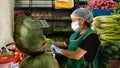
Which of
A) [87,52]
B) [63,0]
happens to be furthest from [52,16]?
[87,52]

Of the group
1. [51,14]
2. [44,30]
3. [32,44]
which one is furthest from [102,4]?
[32,44]

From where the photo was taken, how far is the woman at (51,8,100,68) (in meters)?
3.35

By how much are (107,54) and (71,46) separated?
1.67ft

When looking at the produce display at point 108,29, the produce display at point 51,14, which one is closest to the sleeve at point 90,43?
the produce display at point 108,29

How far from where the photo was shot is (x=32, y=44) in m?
1.17

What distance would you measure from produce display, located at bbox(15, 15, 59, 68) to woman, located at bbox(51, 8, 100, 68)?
84.8 inches

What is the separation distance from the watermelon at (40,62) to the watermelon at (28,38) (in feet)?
0.09

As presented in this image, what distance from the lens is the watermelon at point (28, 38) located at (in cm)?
116

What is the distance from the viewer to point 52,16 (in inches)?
245

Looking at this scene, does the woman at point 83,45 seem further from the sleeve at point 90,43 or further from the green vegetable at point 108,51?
the green vegetable at point 108,51

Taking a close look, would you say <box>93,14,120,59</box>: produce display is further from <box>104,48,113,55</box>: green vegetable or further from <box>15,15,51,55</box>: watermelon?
<box>15,15,51,55</box>: watermelon

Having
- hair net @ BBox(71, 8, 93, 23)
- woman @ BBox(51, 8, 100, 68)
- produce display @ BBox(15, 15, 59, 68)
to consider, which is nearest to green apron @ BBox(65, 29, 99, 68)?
woman @ BBox(51, 8, 100, 68)

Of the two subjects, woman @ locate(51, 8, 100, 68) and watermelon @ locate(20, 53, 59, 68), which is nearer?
watermelon @ locate(20, 53, 59, 68)

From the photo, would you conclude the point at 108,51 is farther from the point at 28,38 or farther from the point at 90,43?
the point at 28,38
